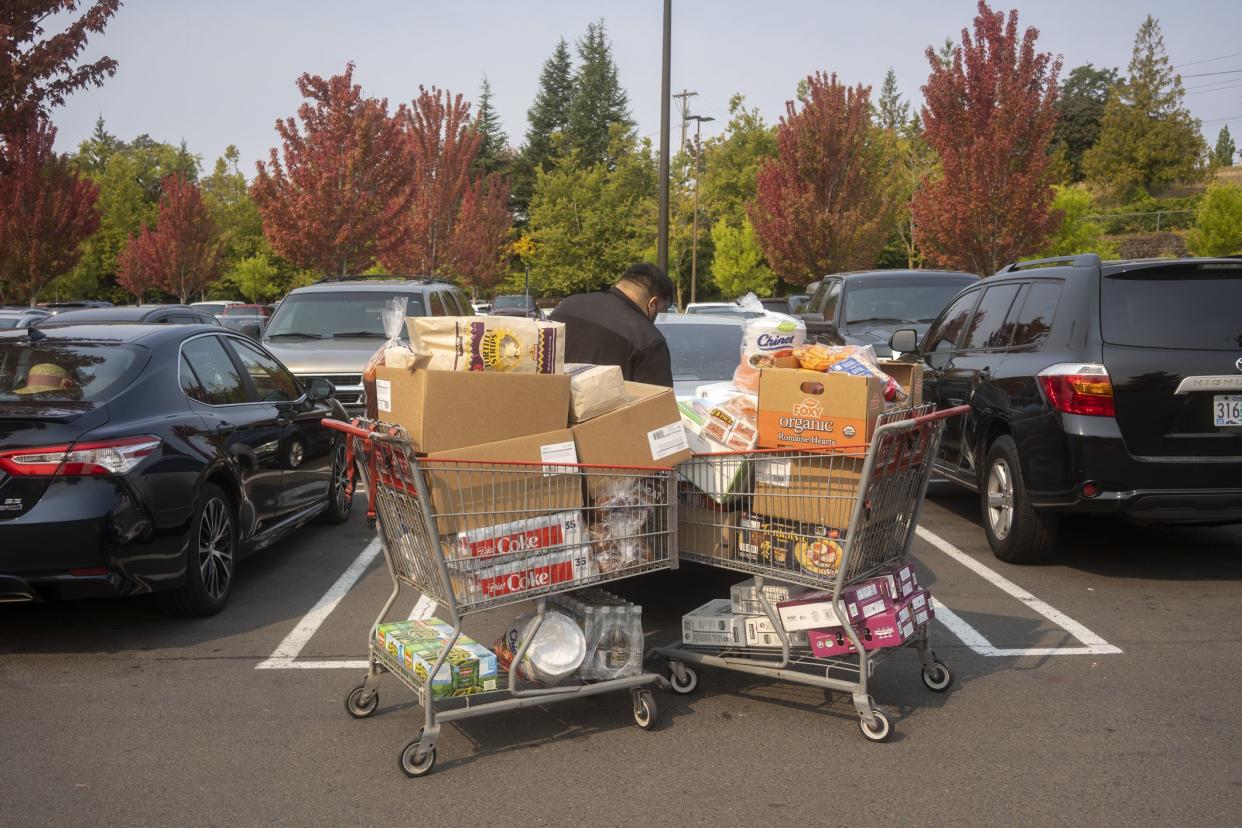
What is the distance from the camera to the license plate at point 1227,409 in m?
6.16

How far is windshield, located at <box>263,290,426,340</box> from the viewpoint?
1217 centimetres

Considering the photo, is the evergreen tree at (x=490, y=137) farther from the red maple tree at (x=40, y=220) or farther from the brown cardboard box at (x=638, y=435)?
the brown cardboard box at (x=638, y=435)

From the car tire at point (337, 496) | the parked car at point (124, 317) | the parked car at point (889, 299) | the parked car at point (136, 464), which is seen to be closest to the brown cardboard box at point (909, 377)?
the parked car at point (136, 464)

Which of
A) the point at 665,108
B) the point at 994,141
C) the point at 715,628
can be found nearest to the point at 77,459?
the point at 715,628

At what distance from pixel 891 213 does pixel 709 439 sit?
26920mm

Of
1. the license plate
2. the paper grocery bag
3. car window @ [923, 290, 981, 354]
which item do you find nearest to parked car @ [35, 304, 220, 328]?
the paper grocery bag

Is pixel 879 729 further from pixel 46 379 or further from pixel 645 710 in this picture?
pixel 46 379

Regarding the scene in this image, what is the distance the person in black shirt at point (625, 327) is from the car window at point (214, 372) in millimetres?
2119

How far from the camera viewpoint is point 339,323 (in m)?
12.3

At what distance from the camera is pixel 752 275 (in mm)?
52312

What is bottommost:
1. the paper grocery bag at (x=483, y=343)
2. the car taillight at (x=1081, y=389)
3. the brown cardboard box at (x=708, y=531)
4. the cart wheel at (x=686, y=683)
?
the cart wheel at (x=686, y=683)

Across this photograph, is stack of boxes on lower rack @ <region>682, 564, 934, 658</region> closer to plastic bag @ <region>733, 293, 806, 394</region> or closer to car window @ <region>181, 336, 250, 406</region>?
plastic bag @ <region>733, 293, 806, 394</region>

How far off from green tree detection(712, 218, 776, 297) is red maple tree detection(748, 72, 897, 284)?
73.5ft

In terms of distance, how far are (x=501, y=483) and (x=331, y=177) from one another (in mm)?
22603
